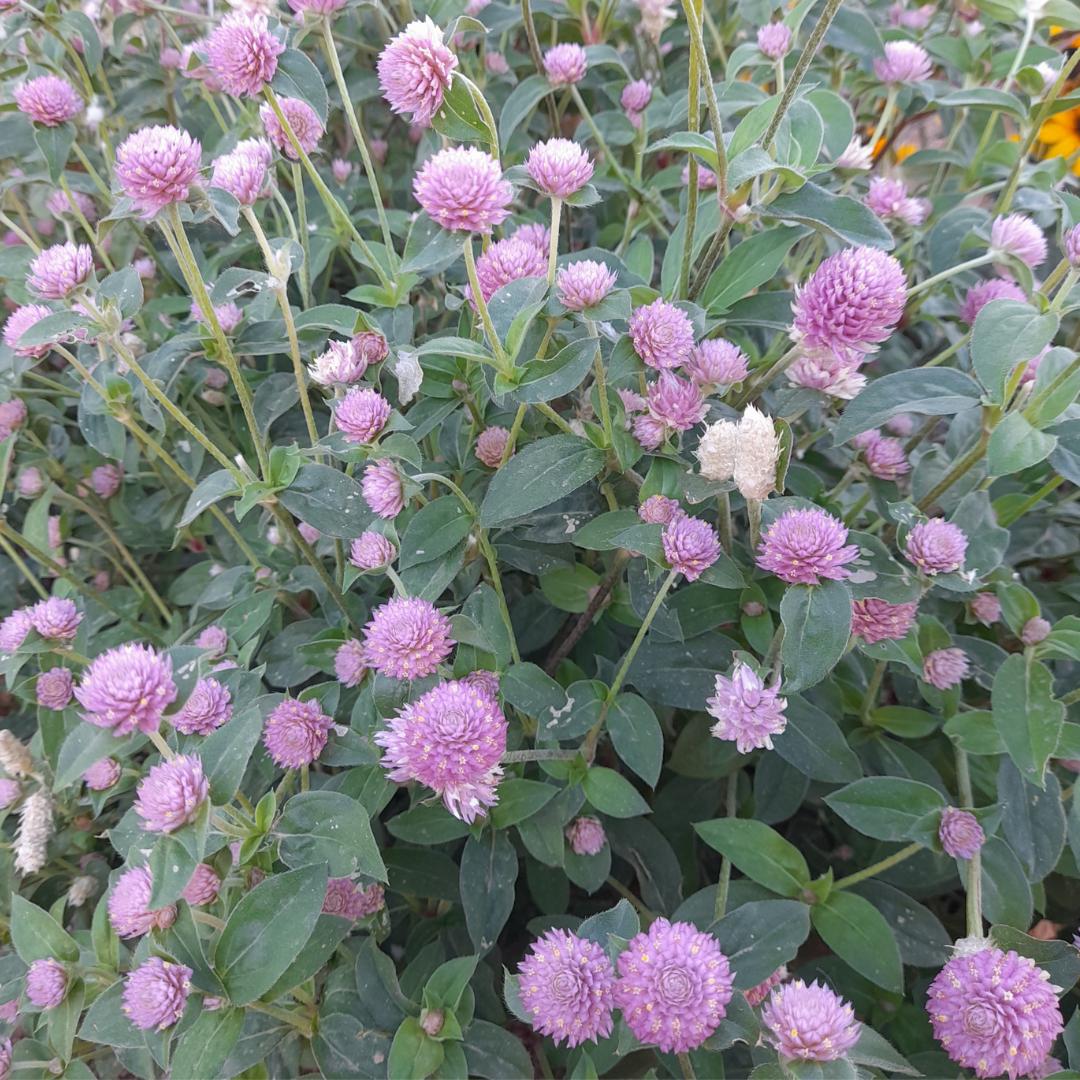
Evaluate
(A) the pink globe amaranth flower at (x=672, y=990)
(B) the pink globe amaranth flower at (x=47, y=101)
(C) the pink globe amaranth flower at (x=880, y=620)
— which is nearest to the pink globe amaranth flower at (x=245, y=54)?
(B) the pink globe amaranth flower at (x=47, y=101)

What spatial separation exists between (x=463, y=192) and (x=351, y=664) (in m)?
0.51

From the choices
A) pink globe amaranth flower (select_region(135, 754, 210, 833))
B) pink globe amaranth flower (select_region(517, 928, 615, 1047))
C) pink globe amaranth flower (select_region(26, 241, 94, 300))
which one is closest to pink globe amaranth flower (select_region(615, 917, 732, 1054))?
pink globe amaranth flower (select_region(517, 928, 615, 1047))

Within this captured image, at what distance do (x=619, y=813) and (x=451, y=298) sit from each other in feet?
2.03

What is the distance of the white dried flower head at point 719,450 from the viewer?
77cm

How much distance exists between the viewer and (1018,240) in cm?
101

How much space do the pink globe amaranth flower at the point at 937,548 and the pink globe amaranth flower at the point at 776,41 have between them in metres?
0.72

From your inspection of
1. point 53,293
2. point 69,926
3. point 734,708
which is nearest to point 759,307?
point 734,708

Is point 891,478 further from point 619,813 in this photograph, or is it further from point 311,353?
point 311,353

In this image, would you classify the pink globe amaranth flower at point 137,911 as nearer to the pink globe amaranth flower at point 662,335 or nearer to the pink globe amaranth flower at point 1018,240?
the pink globe amaranth flower at point 662,335

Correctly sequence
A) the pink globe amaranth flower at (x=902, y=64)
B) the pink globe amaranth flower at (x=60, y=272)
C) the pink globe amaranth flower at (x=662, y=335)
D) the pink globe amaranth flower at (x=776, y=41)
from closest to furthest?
1. the pink globe amaranth flower at (x=662, y=335)
2. the pink globe amaranth flower at (x=60, y=272)
3. the pink globe amaranth flower at (x=776, y=41)
4. the pink globe amaranth flower at (x=902, y=64)

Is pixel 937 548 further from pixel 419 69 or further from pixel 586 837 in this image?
pixel 419 69

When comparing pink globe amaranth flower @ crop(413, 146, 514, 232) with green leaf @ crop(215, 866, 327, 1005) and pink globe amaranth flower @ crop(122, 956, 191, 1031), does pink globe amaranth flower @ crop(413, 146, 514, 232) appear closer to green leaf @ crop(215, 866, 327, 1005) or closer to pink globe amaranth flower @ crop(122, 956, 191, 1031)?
green leaf @ crop(215, 866, 327, 1005)

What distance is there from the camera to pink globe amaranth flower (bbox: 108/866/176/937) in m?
0.75

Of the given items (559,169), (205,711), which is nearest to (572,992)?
Result: (205,711)
